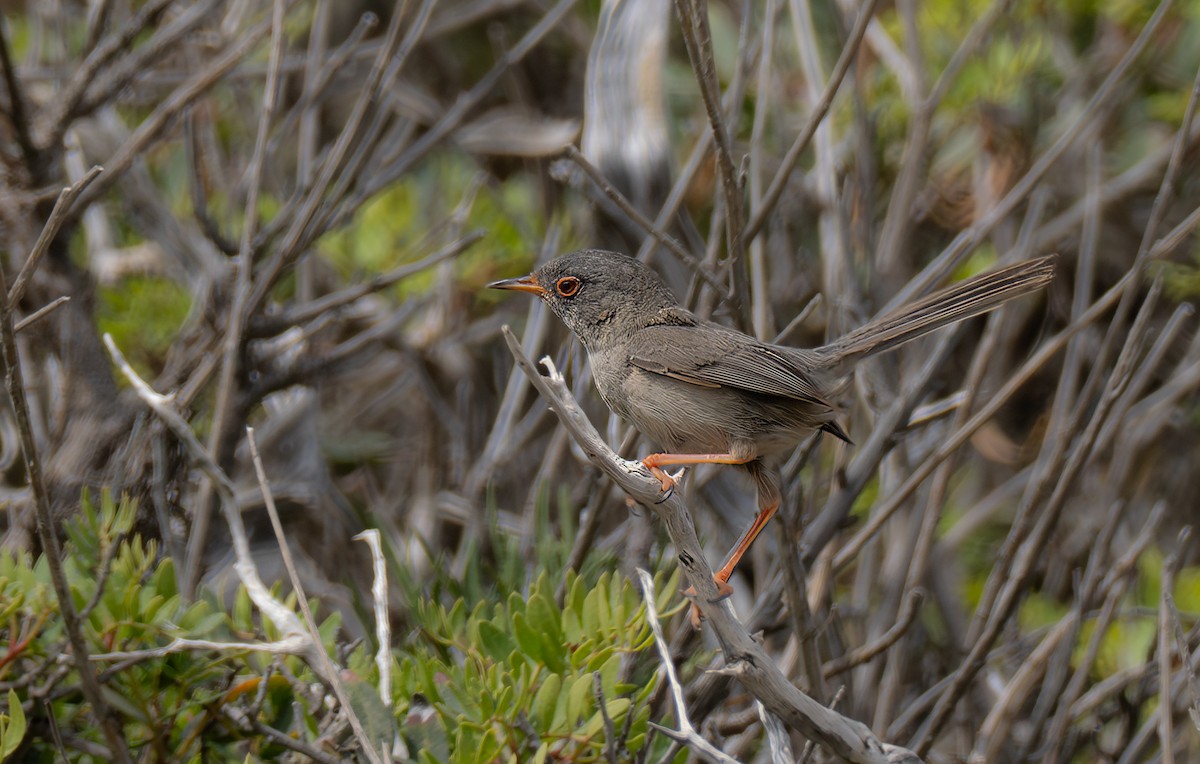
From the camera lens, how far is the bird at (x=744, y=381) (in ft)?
10.6

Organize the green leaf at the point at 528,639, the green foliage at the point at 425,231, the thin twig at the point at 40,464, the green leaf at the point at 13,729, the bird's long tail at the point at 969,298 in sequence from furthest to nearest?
the green foliage at the point at 425,231
the bird's long tail at the point at 969,298
the green leaf at the point at 528,639
the green leaf at the point at 13,729
the thin twig at the point at 40,464

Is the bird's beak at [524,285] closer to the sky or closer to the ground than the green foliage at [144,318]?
closer to the sky

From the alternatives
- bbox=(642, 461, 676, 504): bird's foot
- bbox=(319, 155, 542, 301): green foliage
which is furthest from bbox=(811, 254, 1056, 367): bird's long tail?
bbox=(319, 155, 542, 301): green foliage

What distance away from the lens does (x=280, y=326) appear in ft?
13.5

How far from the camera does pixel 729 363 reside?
3.45 m

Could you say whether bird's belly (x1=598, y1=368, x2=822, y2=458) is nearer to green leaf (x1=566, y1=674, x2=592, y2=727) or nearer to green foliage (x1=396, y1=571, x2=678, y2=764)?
green foliage (x1=396, y1=571, x2=678, y2=764)

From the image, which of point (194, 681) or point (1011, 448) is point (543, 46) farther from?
point (194, 681)

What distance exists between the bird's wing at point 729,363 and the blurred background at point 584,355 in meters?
0.11

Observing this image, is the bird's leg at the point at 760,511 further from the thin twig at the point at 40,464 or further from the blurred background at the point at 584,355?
the thin twig at the point at 40,464

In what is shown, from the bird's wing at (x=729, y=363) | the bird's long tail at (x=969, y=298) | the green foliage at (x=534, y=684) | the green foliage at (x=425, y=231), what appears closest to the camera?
the green foliage at (x=534, y=684)

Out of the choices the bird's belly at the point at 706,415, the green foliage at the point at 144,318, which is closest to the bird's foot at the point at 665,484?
the bird's belly at the point at 706,415

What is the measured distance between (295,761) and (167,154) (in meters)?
4.37

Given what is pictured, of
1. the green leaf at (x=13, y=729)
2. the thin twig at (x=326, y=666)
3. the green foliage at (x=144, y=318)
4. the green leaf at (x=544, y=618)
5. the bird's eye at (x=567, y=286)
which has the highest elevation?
the bird's eye at (x=567, y=286)

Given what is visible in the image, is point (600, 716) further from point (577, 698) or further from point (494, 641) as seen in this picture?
point (494, 641)
